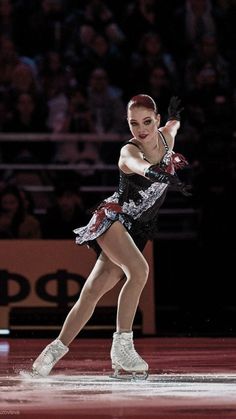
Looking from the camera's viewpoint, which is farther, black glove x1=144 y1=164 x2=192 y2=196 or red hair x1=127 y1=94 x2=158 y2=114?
red hair x1=127 y1=94 x2=158 y2=114

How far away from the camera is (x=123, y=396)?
496 centimetres

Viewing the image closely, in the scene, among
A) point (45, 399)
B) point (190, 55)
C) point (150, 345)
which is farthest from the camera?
point (190, 55)

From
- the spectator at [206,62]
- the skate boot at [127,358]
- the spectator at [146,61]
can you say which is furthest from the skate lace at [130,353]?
the spectator at [206,62]

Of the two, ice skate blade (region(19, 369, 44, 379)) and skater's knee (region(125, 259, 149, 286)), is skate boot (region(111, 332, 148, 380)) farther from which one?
ice skate blade (region(19, 369, 44, 379))

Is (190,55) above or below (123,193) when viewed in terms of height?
above

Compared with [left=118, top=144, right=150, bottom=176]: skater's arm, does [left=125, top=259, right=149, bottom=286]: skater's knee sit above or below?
below

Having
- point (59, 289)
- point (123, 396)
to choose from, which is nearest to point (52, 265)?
point (59, 289)

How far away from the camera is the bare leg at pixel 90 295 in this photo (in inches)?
236

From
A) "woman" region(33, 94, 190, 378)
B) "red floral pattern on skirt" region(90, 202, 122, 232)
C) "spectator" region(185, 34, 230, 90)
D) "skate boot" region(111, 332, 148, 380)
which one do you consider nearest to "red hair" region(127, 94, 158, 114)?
"woman" region(33, 94, 190, 378)

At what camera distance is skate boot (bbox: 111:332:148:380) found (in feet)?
18.9

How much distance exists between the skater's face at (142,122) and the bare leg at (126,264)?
51cm

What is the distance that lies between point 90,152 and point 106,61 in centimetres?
122

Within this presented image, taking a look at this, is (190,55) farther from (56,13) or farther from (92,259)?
(92,259)

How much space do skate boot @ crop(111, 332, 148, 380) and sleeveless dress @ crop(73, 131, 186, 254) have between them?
573mm
